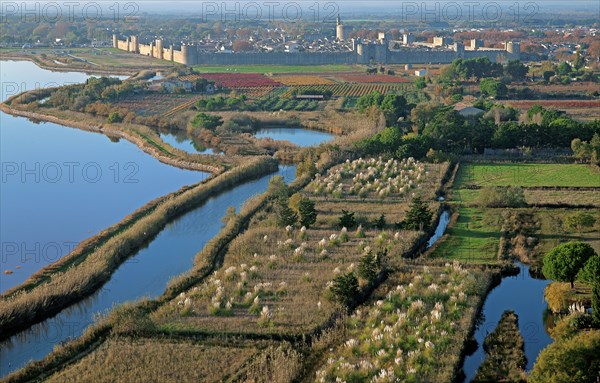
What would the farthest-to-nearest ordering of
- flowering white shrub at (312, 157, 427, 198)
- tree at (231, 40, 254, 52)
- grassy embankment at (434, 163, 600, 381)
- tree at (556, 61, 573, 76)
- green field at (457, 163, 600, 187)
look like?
1. tree at (231, 40, 254, 52)
2. tree at (556, 61, 573, 76)
3. green field at (457, 163, 600, 187)
4. flowering white shrub at (312, 157, 427, 198)
5. grassy embankment at (434, 163, 600, 381)

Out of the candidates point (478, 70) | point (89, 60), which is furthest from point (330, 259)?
point (89, 60)

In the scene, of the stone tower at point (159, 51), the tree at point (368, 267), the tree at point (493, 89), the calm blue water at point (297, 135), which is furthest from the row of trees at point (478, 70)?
the tree at point (368, 267)

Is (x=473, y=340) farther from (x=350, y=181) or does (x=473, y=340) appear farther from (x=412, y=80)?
(x=412, y=80)

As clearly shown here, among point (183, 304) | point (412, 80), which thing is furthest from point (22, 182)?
point (412, 80)

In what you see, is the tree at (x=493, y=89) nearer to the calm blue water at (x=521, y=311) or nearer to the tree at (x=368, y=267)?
the calm blue water at (x=521, y=311)

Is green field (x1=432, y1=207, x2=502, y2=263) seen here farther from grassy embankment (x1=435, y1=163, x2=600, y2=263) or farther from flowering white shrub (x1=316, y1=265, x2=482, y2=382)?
flowering white shrub (x1=316, y1=265, x2=482, y2=382)

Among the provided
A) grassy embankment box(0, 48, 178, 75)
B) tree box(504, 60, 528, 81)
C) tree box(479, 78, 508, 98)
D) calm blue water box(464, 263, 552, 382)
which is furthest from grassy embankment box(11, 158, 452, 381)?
grassy embankment box(0, 48, 178, 75)
